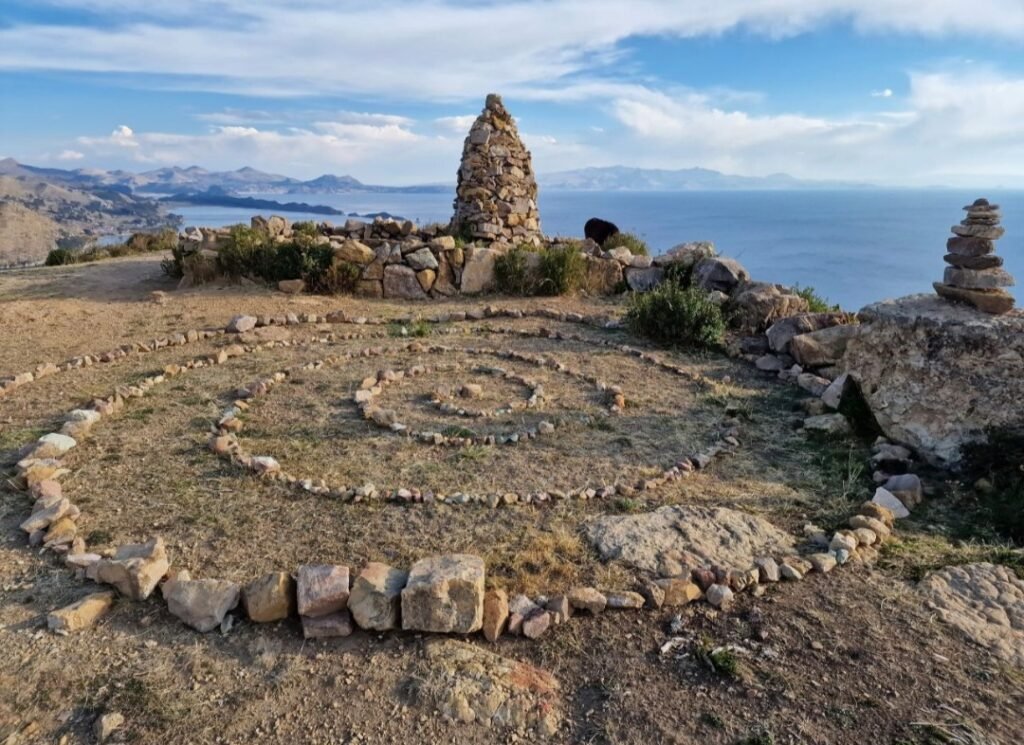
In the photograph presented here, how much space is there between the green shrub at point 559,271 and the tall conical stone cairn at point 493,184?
290 centimetres

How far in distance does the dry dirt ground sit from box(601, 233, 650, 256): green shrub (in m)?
9.16

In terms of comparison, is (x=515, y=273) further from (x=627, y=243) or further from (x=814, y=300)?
(x=814, y=300)

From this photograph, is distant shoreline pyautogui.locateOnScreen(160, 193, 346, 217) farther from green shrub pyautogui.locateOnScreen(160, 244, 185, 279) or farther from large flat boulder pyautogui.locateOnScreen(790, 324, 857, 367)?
large flat boulder pyautogui.locateOnScreen(790, 324, 857, 367)

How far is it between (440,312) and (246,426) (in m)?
6.14

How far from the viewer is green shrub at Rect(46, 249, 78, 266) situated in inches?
831

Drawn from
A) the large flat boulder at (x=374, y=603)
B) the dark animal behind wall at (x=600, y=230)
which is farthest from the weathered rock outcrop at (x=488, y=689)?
the dark animal behind wall at (x=600, y=230)

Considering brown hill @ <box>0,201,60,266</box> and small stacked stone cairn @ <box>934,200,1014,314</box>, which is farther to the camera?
brown hill @ <box>0,201,60,266</box>

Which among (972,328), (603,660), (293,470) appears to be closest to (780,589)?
(603,660)

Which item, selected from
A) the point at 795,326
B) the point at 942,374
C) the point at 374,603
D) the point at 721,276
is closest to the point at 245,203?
the point at 721,276

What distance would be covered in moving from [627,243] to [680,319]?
8.01 m

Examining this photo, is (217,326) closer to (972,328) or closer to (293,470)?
(293,470)

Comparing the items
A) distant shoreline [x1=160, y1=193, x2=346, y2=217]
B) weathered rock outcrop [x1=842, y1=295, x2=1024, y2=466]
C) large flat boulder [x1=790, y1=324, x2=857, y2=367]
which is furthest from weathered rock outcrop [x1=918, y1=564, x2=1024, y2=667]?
distant shoreline [x1=160, y1=193, x2=346, y2=217]

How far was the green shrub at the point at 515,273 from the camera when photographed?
48.5 ft

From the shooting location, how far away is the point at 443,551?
17.8 feet
